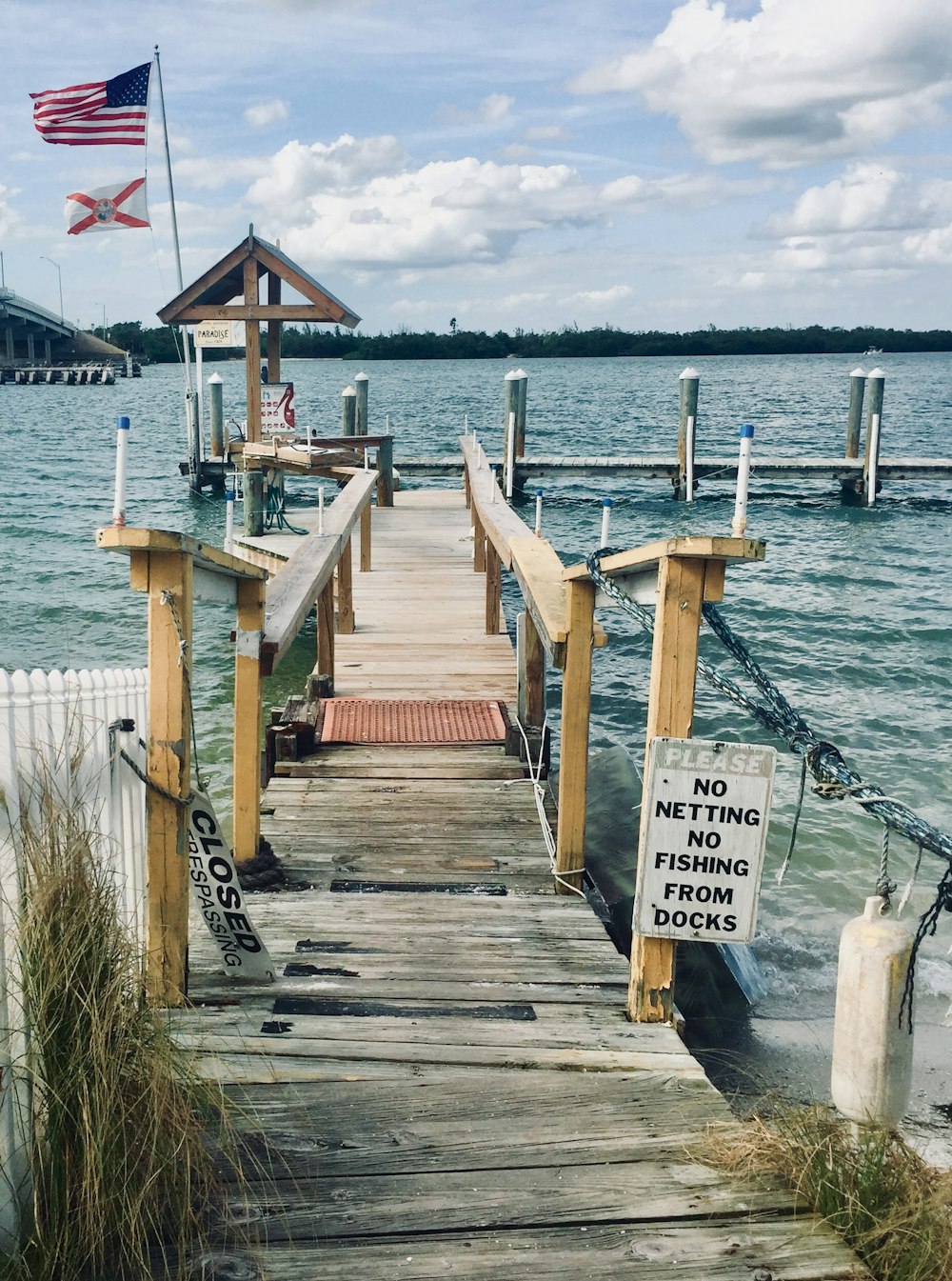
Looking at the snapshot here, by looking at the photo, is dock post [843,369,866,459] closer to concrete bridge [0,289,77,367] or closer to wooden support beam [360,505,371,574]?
wooden support beam [360,505,371,574]

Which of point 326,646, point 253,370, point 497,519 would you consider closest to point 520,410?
point 253,370

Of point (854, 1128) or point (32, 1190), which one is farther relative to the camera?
point (854, 1128)

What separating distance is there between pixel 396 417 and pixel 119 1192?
6576 centimetres

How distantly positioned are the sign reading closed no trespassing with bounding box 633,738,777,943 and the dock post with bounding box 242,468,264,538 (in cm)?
1422

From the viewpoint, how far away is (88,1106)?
2.42m

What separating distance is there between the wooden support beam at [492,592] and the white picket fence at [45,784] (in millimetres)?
6270

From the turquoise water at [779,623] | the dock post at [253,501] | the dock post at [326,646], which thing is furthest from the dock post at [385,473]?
the dock post at [326,646]

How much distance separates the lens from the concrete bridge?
97250 millimetres

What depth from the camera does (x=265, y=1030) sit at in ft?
11.5

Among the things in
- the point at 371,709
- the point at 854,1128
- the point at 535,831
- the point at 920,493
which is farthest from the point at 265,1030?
the point at 920,493

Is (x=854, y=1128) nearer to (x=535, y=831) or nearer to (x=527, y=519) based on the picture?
(x=535, y=831)

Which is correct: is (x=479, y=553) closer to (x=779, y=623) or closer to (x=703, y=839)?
(x=779, y=623)

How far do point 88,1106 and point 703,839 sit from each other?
191 cm

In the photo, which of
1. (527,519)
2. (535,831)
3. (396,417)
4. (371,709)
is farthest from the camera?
(396,417)
